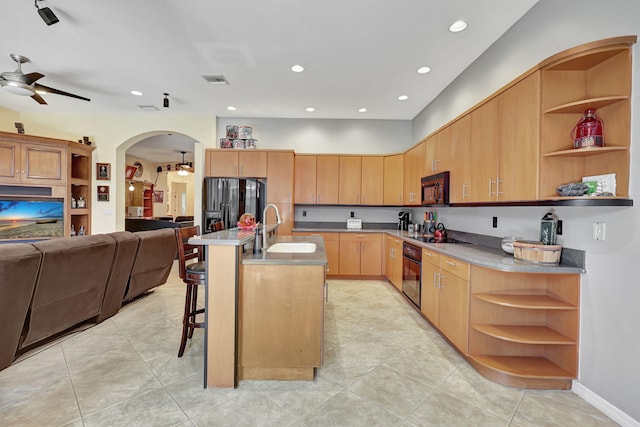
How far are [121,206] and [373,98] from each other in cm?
520

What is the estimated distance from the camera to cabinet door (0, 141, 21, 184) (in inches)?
169

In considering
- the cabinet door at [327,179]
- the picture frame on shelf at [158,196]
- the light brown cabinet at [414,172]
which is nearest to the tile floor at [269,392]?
the light brown cabinet at [414,172]

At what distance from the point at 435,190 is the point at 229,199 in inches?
131

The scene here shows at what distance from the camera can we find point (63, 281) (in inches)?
87.7

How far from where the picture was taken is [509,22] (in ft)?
7.85

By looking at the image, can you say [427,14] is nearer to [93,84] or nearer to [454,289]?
[454,289]

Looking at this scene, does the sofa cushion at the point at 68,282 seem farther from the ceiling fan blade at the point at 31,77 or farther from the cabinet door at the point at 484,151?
the cabinet door at the point at 484,151

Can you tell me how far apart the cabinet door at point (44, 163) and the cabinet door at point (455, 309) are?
6293mm

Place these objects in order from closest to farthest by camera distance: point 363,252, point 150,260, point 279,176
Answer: point 150,260 < point 363,252 < point 279,176

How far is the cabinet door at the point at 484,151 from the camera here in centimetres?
232

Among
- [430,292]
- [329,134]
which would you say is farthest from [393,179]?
[430,292]

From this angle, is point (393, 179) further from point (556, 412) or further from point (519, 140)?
point (556, 412)

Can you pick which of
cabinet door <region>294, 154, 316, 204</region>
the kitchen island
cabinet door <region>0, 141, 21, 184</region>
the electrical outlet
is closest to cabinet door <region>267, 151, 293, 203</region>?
cabinet door <region>294, 154, 316, 204</region>

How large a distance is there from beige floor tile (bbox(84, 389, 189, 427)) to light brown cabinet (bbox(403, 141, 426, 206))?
11.8 ft
